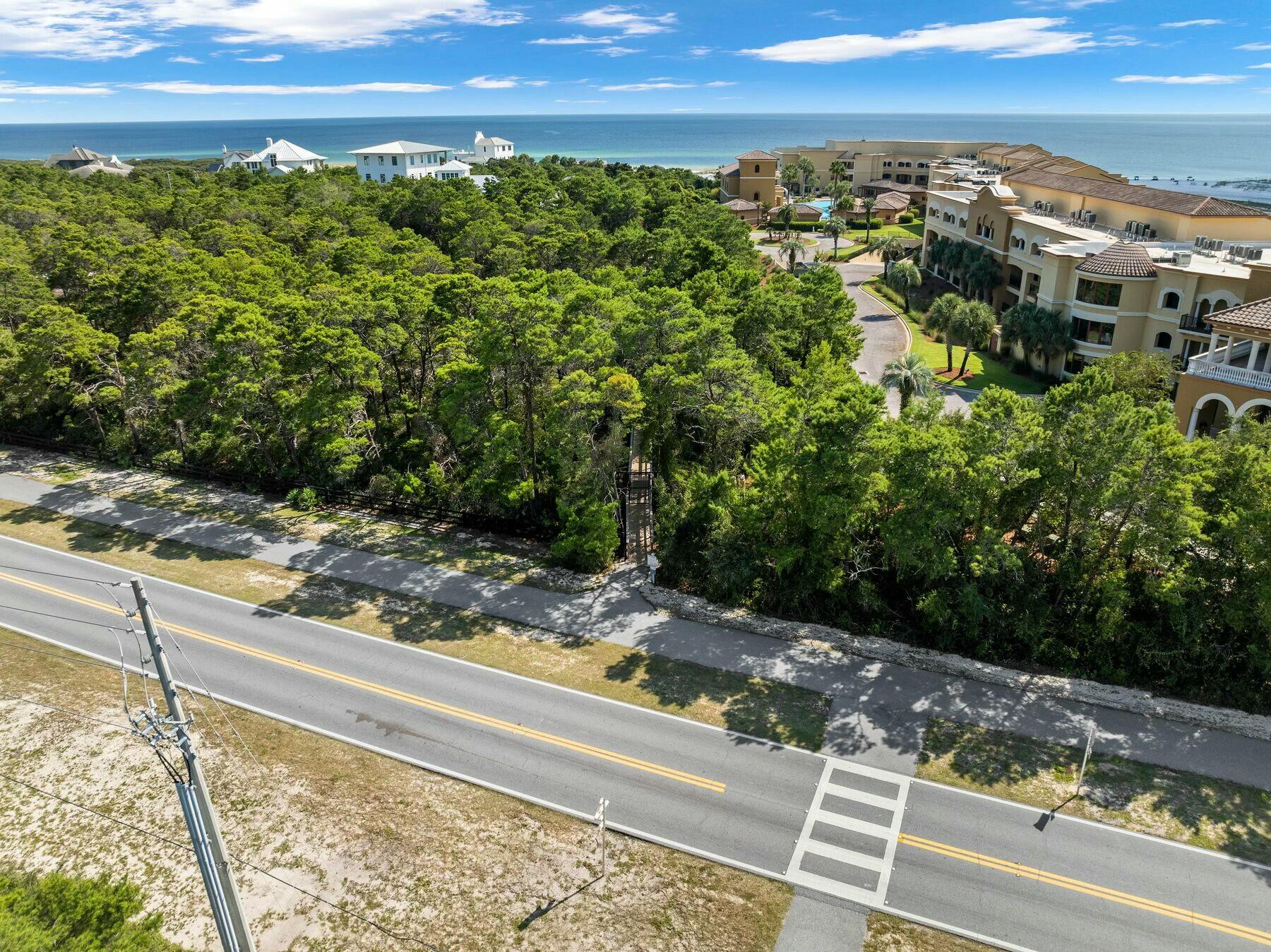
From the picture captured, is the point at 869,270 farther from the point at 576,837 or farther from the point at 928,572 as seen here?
the point at 576,837

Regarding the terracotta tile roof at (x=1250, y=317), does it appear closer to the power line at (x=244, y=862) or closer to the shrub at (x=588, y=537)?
the shrub at (x=588, y=537)

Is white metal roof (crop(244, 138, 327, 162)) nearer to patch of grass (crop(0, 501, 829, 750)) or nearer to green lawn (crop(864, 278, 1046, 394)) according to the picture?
green lawn (crop(864, 278, 1046, 394))

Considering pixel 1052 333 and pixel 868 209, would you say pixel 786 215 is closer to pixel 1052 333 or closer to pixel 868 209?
pixel 868 209

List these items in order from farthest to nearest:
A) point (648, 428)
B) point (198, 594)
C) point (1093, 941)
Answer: point (648, 428), point (198, 594), point (1093, 941)

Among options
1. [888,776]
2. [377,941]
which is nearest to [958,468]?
[888,776]

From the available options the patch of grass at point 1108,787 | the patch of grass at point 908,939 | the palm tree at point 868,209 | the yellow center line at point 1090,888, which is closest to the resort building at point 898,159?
the palm tree at point 868,209

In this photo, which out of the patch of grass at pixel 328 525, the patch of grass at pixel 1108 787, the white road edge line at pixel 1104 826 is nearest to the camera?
the white road edge line at pixel 1104 826

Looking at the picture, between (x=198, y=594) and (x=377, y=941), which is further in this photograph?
(x=198, y=594)
